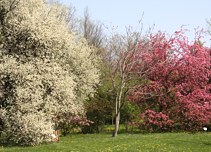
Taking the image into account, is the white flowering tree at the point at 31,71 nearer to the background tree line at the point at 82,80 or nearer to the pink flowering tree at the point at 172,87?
the background tree line at the point at 82,80

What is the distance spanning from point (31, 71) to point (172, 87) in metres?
11.9

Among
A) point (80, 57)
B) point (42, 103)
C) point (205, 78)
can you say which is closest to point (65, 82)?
point (42, 103)

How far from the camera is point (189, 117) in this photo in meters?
26.2

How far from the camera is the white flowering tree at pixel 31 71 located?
19281 millimetres

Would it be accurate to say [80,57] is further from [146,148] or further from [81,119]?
[146,148]

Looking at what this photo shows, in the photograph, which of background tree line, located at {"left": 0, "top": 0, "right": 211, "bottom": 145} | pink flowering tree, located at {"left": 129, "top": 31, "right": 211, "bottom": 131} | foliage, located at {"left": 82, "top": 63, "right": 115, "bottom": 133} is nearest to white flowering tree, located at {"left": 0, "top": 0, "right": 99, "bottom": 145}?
background tree line, located at {"left": 0, "top": 0, "right": 211, "bottom": 145}

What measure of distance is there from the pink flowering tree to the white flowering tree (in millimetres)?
6731

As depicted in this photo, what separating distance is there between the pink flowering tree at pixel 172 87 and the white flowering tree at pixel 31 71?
265 inches

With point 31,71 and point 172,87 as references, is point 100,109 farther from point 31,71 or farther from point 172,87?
point 31,71

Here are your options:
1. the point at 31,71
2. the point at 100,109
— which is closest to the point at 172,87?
the point at 100,109

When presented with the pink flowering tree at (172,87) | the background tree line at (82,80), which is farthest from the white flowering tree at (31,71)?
the pink flowering tree at (172,87)

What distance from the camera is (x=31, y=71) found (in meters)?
19.6

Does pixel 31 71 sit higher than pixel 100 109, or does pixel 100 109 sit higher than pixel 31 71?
A: pixel 31 71

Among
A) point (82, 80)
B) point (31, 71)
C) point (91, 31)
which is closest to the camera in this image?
point (31, 71)
